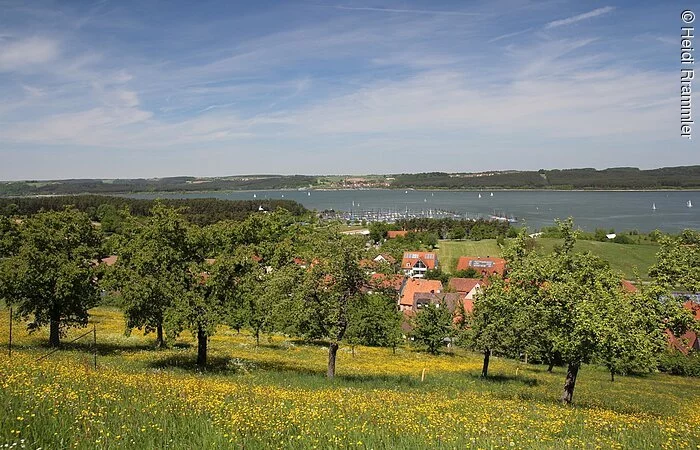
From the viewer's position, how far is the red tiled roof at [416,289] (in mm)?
93062

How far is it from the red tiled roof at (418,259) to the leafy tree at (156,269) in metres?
110

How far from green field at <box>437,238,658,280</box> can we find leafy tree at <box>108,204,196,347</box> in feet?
373

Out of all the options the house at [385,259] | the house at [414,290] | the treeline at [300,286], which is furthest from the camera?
the house at [414,290]

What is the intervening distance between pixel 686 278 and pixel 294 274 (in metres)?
16.0

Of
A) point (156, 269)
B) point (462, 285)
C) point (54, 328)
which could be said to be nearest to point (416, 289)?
point (462, 285)

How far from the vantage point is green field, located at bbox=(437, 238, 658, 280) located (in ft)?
432

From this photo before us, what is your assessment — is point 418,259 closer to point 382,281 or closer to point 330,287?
point 382,281

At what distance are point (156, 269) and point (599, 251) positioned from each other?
142587mm

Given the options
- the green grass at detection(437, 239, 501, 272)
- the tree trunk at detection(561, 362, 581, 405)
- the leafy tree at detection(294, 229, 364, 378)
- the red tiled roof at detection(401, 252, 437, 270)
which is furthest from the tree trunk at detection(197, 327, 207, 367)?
the green grass at detection(437, 239, 501, 272)

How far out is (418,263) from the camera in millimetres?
133125

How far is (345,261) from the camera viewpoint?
842 inches

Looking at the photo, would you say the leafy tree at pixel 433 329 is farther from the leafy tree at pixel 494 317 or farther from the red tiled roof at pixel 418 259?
the red tiled roof at pixel 418 259

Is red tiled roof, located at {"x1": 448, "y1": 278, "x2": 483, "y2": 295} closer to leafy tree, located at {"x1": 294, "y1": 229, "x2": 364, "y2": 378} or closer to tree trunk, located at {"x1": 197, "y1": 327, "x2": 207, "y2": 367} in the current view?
tree trunk, located at {"x1": 197, "y1": 327, "x2": 207, "y2": 367}

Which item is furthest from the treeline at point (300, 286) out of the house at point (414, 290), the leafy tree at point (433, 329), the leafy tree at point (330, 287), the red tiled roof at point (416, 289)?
the red tiled roof at point (416, 289)
